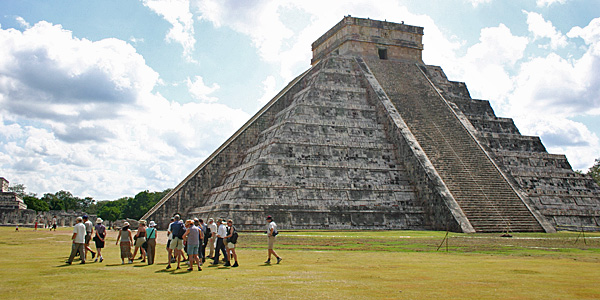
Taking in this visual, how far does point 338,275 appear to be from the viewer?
926cm

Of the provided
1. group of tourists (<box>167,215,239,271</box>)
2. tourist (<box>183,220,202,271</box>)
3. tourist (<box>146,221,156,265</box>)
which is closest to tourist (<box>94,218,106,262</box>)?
tourist (<box>146,221,156,265</box>)

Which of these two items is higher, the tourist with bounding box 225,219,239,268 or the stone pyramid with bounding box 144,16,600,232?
the stone pyramid with bounding box 144,16,600,232

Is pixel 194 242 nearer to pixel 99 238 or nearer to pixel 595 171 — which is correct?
pixel 99 238

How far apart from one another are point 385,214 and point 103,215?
215ft

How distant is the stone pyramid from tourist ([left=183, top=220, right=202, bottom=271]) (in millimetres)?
10070

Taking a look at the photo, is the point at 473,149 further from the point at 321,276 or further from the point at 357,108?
the point at 321,276

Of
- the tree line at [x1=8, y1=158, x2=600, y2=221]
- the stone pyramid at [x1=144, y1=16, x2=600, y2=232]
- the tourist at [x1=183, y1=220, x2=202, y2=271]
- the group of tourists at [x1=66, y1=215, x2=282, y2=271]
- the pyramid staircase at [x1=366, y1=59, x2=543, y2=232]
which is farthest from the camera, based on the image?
the tree line at [x1=8, y1=158, x2=600, y2=221]

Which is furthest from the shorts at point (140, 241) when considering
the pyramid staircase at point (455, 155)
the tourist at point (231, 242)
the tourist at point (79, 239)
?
the pyramid staircase at point (455, 155)

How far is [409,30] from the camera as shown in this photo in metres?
34.6

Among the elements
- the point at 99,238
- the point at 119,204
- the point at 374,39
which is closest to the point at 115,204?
the point at 119,204

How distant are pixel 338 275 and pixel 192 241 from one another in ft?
10.7

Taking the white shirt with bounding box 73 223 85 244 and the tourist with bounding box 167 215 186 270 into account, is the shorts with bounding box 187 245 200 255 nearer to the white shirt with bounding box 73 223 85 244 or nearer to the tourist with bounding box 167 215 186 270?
the tourist with bounding box 167 215 186 270

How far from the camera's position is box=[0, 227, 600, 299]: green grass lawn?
7.52 meters

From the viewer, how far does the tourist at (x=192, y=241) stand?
10539 millimetres
